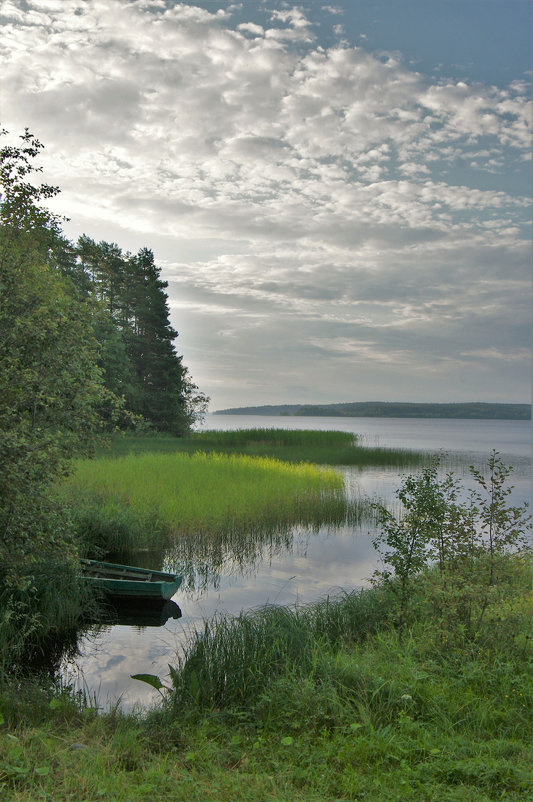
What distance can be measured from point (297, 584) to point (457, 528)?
5.77 meters

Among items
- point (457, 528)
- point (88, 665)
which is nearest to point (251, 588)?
point (88, 665)

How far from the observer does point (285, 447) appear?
38656 millimetres

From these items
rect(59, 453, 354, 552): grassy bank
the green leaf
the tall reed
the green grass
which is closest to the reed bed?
the green leaf

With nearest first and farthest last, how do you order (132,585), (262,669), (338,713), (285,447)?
(338,713) < (262,669) < (132,585) < (285,447)

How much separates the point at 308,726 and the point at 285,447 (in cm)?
3326

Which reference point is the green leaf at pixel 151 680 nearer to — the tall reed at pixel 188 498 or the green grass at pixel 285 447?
the tall reed at pixel 188 498

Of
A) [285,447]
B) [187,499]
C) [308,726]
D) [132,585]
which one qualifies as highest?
[285,447]

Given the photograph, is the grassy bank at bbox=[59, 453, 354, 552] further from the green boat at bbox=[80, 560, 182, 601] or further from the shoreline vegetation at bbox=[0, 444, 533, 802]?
the shoreline vegetation at bbox=[0, 444, 533, 802]

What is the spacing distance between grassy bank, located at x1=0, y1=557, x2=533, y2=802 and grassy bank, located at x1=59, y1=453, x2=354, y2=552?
261 inches

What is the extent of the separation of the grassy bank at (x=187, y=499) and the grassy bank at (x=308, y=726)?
6630 millimetres

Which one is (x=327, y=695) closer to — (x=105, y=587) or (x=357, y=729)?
(x=357, y=729)

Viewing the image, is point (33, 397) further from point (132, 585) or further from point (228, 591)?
point (228, 591)

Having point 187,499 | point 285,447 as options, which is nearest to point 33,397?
point 187,499

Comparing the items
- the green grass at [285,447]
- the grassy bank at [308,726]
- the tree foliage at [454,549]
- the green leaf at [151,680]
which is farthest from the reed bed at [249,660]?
the green grass at [285,447]
